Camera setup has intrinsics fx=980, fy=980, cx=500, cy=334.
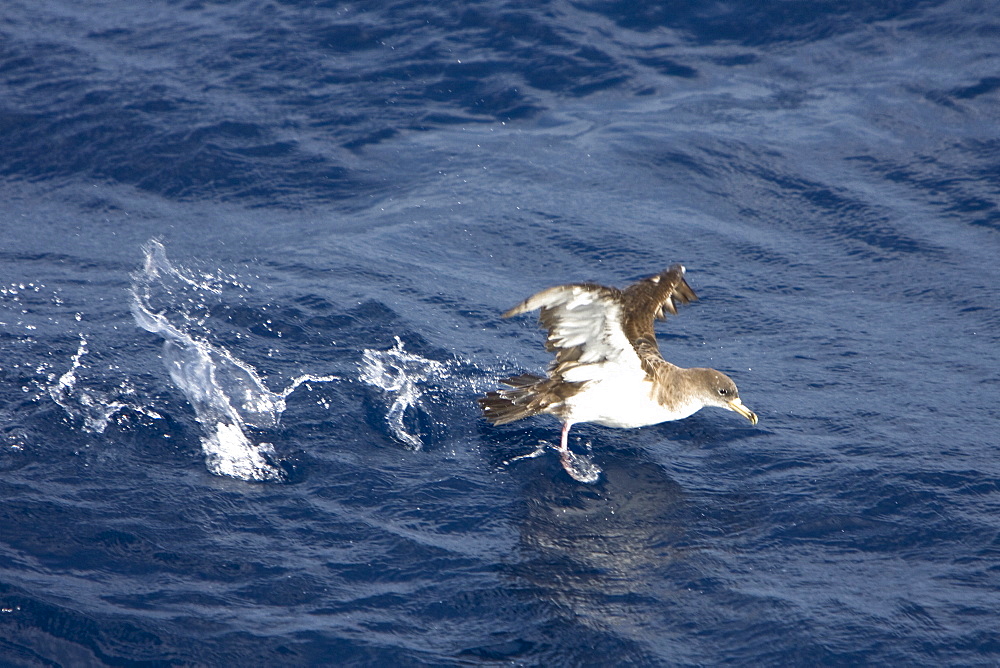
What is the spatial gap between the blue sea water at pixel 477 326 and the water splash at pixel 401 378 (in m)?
0.03

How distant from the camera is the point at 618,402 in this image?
25.6 feet

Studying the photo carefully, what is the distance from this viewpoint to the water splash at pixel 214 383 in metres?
7.41

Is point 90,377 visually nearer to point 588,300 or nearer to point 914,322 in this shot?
point 588,300

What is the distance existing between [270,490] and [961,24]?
12692 mm

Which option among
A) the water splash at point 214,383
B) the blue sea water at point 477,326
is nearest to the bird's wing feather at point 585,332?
the blue sea water at point 477,326

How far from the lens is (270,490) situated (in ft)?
23.5

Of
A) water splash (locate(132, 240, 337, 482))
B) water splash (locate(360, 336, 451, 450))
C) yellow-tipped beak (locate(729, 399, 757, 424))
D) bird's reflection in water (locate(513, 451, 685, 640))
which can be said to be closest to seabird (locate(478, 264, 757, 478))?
yellow-tipped beak (locate(729, 399, 757, 424))

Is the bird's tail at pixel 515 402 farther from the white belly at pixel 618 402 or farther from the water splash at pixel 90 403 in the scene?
the water splash at pixel 90 403

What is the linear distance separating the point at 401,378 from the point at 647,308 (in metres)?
2.20

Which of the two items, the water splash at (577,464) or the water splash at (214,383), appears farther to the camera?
the water splash at (577,464)

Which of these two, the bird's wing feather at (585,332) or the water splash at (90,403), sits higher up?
the bird's wing feather at (585,332)

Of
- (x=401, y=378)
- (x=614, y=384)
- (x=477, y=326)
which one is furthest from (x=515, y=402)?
(x=477, y=326)

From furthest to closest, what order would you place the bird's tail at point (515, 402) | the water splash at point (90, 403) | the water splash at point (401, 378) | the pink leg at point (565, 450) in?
the water splash at point (401, 378)
the bird's tail at point (515, 402)
the pink leg at point (565, 450)
the water splash at point (90, 403)

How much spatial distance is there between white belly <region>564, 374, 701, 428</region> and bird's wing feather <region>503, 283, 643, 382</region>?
10 centimetres
